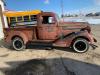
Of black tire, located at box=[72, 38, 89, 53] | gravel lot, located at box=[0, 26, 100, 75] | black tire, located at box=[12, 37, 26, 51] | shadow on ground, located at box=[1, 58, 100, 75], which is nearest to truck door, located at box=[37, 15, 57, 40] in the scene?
gravel lot, located at box=[0, 26, 100, 75]

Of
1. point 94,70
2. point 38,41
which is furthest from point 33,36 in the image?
point 94,70

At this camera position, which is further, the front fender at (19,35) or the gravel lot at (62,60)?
the front fender at (19,35)

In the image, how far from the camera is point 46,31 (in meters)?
10.2

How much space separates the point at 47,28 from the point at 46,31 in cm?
18

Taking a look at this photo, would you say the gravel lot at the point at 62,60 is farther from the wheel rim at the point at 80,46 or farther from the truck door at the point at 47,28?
the truck door at the point at 47,28

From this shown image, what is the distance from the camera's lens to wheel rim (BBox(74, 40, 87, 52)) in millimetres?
9383

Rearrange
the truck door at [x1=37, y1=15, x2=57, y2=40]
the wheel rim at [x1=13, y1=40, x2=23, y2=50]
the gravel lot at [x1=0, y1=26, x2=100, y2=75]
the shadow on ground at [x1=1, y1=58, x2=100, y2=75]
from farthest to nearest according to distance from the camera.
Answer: the wheel rim at [x1=13, y1=40, x2=23, y2=50] < the truck door at [x1=37, y1=15, x2=57, y2=40] < the gravel lot at [x1=0, y1=26, x2=100, y2=75] < the shadow on ground at [x1=1, y1=58, x2=100, y2=75]

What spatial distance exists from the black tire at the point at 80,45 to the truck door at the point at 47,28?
1.29 m

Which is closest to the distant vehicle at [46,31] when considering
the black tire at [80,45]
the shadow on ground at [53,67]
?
the black tire at [80,45]

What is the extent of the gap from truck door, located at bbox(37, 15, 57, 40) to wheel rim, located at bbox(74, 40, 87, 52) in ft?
4.38

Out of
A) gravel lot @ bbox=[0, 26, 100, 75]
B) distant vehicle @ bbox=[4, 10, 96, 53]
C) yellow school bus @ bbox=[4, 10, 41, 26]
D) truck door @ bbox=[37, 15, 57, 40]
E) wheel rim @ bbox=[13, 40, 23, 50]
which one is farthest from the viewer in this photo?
yellow school bus @ bbox=[4, 10, 41, 26]

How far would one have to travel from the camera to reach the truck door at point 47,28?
33.1 ft

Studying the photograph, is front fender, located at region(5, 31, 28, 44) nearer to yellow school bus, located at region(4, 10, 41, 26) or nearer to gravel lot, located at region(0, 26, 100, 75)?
gravel lot, located at region(0, 26, 100, 75)

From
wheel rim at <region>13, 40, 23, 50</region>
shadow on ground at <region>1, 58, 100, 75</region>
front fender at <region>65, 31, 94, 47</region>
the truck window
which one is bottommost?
shadow on ground at <region>1, 58, 100, 75</region>
